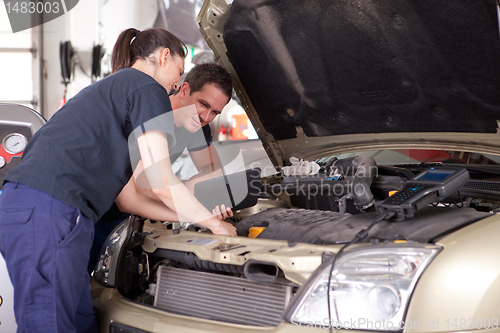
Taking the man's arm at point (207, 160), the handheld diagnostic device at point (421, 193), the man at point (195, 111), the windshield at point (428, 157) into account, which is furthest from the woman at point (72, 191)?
the windshield at point (428, 157)

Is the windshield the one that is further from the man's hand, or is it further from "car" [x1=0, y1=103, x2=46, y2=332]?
"car" [x1=0, y1=103, x2=46, y2=332]

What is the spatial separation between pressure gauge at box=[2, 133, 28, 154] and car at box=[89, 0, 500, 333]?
804 millimetres

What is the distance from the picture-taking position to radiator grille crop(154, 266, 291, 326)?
1191 mm

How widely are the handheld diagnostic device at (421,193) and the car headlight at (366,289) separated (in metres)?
0.21

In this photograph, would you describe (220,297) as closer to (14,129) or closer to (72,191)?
(72,191)

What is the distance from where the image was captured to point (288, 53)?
1863 mm

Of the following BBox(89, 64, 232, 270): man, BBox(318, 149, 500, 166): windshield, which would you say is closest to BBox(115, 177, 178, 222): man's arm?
BBox(89, 64, 232, 270): man

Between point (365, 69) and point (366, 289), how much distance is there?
3.49 ft

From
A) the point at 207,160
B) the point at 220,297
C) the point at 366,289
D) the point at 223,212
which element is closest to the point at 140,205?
the point at 223,212

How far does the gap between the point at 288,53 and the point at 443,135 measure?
798 millimetres

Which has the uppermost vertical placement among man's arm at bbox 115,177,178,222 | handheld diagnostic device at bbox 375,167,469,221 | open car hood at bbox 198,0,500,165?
open car hood at bbox 198,0,500,165

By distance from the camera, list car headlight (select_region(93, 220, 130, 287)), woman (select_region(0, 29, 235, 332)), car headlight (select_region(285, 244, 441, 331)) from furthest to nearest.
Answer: car headlight (select_region(93, 220, 130, 287)), woman (select_region(0, 29, 235, 332)), car headlight (select_region(285, 244, 441, 331))

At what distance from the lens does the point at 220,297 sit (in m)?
1.28

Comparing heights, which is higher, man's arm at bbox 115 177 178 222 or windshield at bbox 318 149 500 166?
windshield at bbox 318 149 500 166
